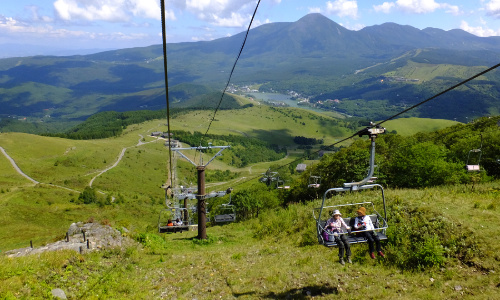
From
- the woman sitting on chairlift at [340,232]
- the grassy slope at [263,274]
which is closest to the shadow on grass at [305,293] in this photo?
the grassy slope at [263,274]

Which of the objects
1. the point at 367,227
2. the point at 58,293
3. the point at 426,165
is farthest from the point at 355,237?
the point at 426,165

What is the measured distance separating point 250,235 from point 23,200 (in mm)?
59250

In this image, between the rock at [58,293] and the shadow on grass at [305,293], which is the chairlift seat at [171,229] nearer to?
the rock at [58,293]

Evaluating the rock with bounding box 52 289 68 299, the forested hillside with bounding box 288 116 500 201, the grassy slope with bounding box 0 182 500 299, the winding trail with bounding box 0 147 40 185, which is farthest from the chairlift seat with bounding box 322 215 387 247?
the winding trail with bounding box 0 147 40 185

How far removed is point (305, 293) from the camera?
11.3m

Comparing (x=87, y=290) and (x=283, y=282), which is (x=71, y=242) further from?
(x=283, y=282)

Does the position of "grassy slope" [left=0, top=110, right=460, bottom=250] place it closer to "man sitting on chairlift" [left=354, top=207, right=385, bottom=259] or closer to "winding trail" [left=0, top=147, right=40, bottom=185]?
"winding trail" [left=0, top=147, right=40, bottom=185]

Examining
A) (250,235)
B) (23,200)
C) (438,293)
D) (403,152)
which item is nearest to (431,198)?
(438,293)

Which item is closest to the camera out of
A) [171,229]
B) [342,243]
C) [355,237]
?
[342,243]

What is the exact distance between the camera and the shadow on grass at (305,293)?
11102mm

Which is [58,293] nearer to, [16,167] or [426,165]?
[426,165]

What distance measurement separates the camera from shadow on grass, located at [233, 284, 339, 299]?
11.1 metres

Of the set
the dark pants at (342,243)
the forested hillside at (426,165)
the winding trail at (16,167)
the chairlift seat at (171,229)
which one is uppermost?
the dark pants at (342,243)

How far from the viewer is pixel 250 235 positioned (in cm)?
2423
